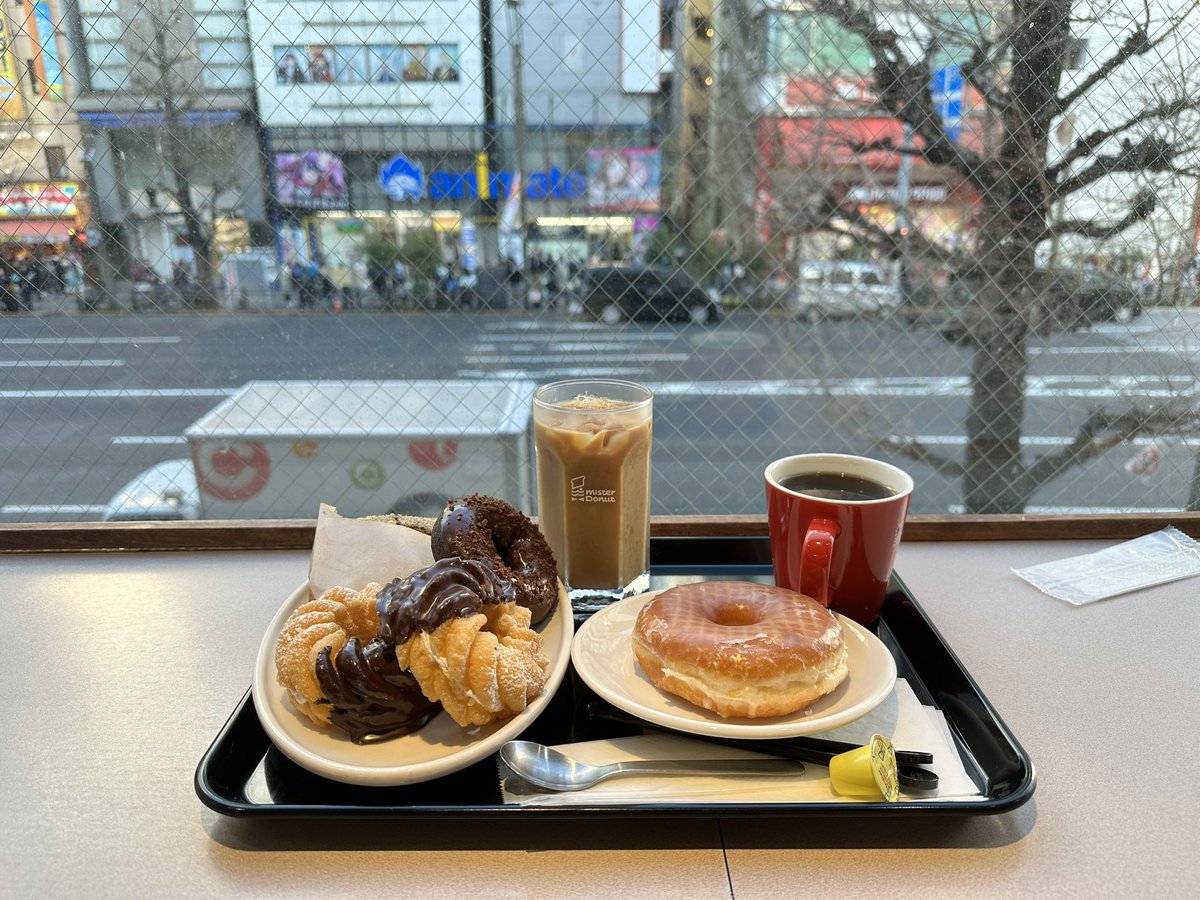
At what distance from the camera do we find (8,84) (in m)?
0.96

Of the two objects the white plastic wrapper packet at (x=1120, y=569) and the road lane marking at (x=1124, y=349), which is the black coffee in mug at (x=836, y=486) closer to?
the white plastic wrapper packet at (x=1120, y=569)

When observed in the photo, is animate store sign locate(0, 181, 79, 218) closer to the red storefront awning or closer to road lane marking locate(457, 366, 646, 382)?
the red storefront awning

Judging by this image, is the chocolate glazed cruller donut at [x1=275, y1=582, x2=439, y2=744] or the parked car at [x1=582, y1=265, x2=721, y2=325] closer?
the chocolate glazed cruller donut at [x1=275, y1=582, x2=439, y2=744]

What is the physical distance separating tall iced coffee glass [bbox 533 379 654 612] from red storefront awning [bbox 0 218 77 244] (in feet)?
2.19

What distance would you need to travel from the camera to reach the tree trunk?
0.99m

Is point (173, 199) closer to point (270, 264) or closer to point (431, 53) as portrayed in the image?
point (270, 264)

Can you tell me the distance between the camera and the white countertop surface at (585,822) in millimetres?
542

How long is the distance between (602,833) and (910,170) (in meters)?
0.89

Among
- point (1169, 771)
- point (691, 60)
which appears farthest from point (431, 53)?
point (1169, 771)

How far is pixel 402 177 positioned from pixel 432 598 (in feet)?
2.07

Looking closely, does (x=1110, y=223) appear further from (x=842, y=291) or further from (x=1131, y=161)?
(x=842, y=291)

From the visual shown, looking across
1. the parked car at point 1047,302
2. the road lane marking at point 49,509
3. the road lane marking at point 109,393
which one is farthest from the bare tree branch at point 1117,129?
the road lane marking at point 49,509

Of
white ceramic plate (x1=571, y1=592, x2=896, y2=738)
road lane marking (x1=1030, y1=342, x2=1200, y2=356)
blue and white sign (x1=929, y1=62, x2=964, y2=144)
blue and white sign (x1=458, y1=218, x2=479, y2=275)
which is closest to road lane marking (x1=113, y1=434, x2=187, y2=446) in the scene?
blue and white sign (x1=458, y1=218, x2=479, y2=275)

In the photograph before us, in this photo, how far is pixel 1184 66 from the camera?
981 mm
